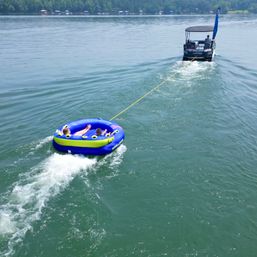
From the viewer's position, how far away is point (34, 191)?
1023 cm

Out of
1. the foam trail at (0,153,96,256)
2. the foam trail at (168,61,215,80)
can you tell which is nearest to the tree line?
the foam trail at (168,61,215,80)

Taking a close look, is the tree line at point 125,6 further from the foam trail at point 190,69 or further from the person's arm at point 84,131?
the person's arm at point 84,131

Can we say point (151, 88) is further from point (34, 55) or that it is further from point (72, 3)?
point (72, 3)

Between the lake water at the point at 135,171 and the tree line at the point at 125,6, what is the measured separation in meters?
86.1

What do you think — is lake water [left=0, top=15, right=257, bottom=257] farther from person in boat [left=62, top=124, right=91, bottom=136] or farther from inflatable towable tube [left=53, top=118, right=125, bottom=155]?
person in boat [left=62, top=124, right=91, bottom=136]

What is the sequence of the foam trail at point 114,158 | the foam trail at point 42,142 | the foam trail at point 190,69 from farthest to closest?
1. the foam trail at point 190,69
2. the foam trail at point 42,142
3. the foam trail at point 114,158

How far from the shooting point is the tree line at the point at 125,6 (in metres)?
98.2

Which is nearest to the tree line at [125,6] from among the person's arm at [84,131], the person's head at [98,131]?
the person's arm at [84,131]

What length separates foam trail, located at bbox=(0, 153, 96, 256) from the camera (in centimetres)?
888

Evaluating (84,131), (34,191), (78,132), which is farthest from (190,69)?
(34,191)

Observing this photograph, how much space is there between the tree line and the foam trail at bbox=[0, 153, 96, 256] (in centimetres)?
9443

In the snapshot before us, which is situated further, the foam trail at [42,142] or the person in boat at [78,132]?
the foam trail at [42,142]

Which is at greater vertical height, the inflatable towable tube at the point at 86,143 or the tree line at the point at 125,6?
the inflatable towable tube at the point at 86,143

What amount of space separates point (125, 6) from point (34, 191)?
5078 inches
